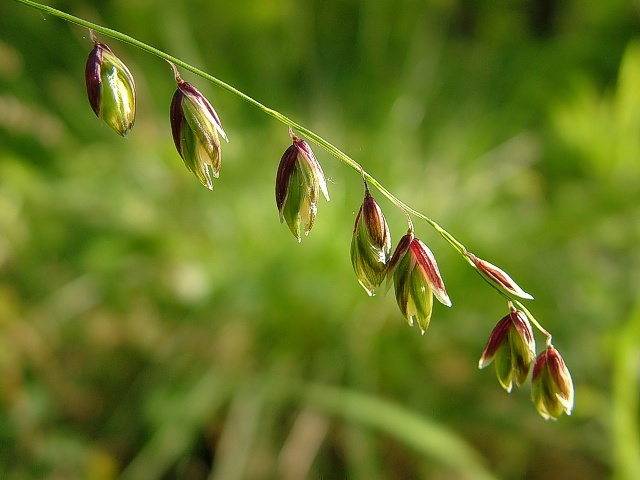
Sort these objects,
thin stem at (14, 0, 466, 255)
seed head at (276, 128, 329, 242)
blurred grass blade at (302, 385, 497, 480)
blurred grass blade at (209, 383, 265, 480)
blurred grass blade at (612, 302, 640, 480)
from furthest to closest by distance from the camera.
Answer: blurred grass blade at (209, 383, 265, 480), blurred grass blade at (302, 385, 497, 480), blurred grass blade at (612, 302, 640, 480), seed head at (276, 128, 329, 242), thin stem at (14, 0, 466, 255)

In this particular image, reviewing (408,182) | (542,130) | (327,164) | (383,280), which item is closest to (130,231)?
(327,164)

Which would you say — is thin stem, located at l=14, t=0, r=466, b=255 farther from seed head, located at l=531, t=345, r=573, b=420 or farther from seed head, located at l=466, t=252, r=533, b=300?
seed head, located at l=531, t=345, r=573, b=420

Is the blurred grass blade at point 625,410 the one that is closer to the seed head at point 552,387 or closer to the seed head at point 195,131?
the seed head at point 552,387

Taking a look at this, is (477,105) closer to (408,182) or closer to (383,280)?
(408,182)

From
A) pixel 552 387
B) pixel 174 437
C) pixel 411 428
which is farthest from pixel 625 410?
pixel 174 437

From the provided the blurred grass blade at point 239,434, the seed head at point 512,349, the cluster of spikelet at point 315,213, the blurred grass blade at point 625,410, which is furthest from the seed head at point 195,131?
the blurred grass blade at point 239,434

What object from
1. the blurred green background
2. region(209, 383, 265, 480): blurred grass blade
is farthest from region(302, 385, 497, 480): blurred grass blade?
region(209, 383, 265, 480): blurred grass blade
